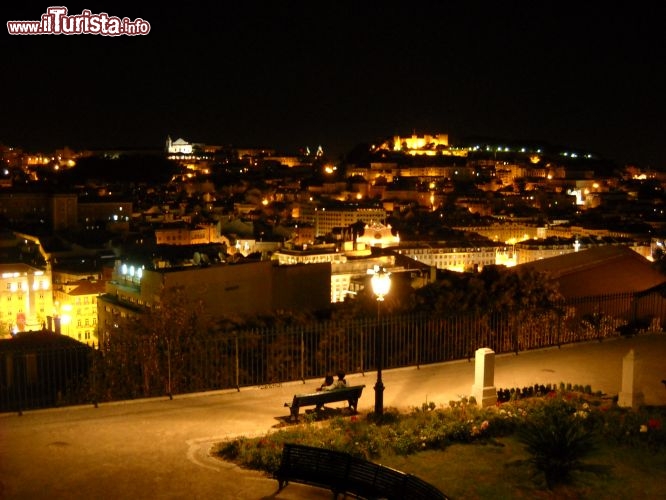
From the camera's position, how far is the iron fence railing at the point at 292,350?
1206 centimetres

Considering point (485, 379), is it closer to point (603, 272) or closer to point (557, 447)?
point (557, 447)

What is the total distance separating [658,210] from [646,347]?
83.0 m

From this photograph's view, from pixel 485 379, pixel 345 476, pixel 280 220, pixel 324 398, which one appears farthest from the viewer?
pixel 280 220


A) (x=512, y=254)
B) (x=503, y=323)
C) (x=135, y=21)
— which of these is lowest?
(x=512, y=254)

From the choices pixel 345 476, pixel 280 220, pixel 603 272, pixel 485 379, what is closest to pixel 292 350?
pixel 485 379

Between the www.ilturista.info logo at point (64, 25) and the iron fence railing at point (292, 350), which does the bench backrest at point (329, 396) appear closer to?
the iron fence railing at point (292, 350)

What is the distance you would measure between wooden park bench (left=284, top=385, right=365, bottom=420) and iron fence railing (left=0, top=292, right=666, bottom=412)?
0.88m

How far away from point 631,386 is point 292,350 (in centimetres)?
595

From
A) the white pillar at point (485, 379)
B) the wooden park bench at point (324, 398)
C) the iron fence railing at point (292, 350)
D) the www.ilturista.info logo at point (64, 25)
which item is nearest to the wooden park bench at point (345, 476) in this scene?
the wooden park bench at point (324, 398)

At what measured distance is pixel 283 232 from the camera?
259 ft

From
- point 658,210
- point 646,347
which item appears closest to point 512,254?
point 658,210

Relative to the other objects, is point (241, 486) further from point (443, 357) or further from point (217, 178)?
point (217, 178)

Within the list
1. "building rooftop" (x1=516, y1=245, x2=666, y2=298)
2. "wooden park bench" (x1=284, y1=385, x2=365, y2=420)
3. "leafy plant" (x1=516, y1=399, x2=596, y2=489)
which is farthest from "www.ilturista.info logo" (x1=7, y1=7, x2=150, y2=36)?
"building rooftop" (x1=516, y1=245, x2=666, y2=298)

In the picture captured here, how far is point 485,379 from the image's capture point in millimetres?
11281
